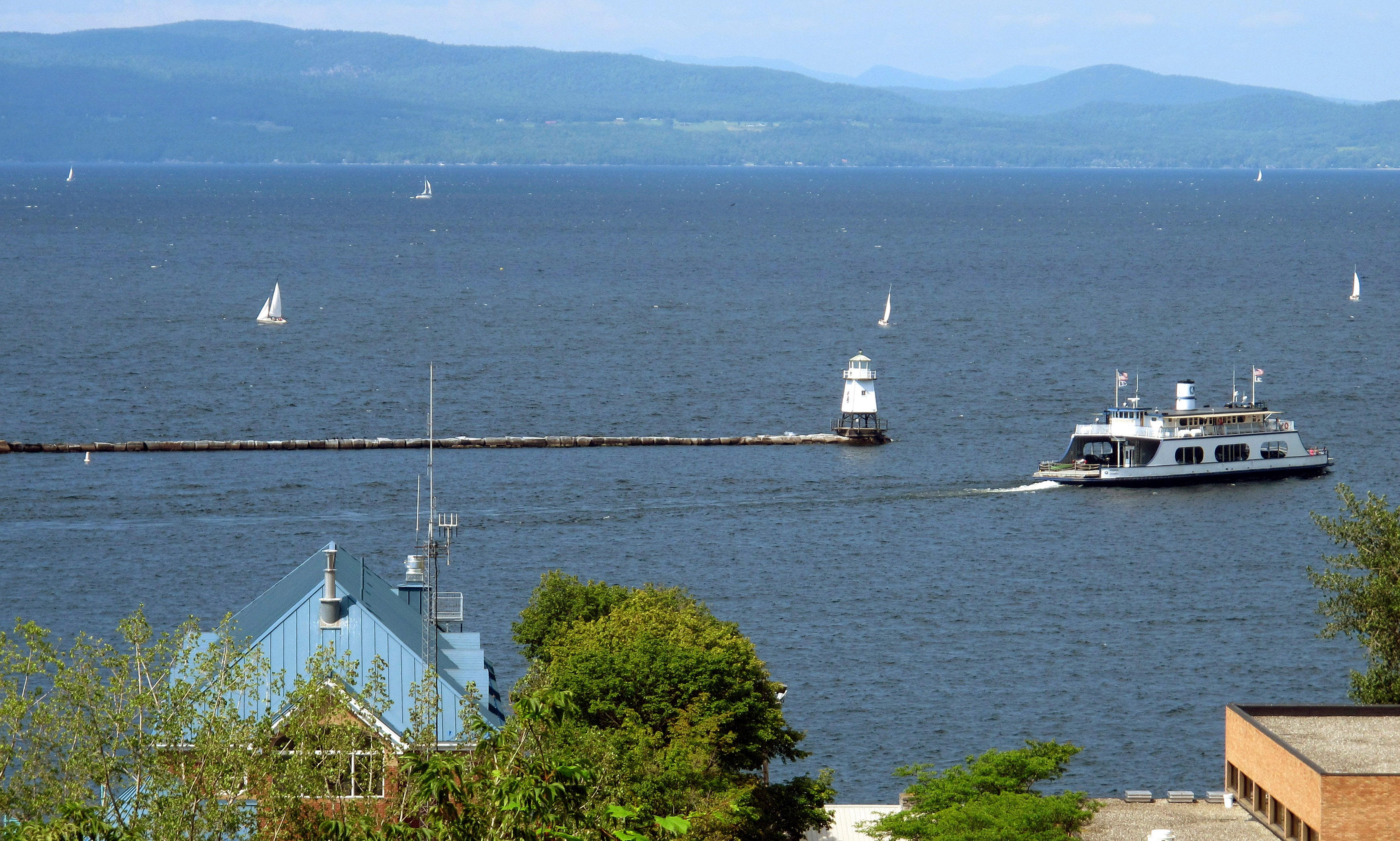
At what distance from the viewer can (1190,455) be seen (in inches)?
3903

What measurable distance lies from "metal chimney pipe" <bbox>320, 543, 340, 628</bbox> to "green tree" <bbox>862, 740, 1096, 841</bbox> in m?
12.5

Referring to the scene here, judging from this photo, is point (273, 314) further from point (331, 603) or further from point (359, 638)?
point (359, 638)

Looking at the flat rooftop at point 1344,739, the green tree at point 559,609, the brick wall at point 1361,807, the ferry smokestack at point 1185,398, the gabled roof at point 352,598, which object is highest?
the ferry smokestack at point 1185,398

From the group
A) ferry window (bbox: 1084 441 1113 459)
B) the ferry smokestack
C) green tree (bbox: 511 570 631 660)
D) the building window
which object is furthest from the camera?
the ferry smokestack

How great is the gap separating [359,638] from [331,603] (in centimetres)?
87

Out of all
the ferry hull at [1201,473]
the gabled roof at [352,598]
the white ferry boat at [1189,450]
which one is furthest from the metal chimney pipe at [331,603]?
the white ferry boat at [1189,450]

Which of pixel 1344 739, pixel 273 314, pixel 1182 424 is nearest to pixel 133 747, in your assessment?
pixel 1344 739

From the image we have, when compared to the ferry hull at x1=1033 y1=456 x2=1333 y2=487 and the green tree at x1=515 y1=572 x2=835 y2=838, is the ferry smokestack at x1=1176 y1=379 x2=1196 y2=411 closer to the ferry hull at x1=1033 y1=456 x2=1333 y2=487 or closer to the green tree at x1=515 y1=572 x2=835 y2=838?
the ferry hull at x1=1033 y1=456 x2=1333 y2=487

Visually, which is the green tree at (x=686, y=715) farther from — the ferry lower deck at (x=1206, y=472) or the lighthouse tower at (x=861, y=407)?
the lighthouse tower at (x=861, y=407)

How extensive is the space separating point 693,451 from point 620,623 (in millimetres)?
61520

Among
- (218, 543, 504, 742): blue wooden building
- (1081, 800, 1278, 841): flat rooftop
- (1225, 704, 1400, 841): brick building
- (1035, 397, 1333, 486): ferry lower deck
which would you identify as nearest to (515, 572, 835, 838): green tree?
(218, 543, 504, 742): blue wooden building

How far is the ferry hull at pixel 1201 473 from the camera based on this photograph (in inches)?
3821

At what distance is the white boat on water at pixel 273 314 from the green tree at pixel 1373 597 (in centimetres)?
12565

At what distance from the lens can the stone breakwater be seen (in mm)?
99125
